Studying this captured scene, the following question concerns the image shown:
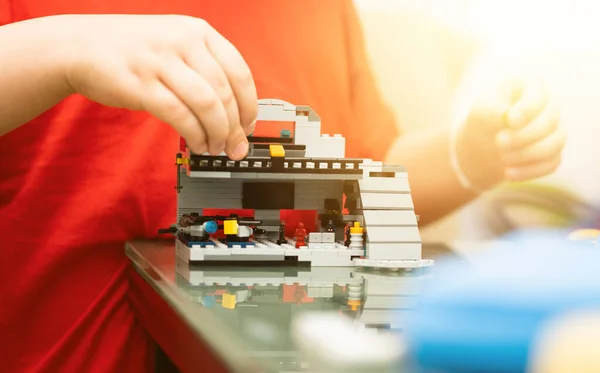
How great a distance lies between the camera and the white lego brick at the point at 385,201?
1104 millimetres

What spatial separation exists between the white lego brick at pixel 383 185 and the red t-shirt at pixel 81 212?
17.9 inches

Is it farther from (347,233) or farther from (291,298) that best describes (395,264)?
(291,298)

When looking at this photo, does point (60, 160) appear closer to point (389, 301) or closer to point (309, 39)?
point (309, 39)

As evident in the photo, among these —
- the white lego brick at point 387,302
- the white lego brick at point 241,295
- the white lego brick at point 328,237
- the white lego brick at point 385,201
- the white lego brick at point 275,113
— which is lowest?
Result: the white lego brick at point 241,295

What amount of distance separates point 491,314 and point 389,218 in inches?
31.6

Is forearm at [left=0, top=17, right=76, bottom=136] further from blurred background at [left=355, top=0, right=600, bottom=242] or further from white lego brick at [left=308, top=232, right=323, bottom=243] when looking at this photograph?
blurred background at [left=355, top=0, right=600, bottom=242]

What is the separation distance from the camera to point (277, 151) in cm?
111

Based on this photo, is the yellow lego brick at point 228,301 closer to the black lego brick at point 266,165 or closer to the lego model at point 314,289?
the lego model at point 314,289

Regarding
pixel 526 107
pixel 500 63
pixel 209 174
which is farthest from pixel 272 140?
pixel 500 63

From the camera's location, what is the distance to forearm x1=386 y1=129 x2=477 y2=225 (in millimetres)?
1682

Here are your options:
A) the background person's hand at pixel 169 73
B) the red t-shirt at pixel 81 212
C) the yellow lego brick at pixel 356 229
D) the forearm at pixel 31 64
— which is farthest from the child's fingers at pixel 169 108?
the red t-shirt at pixel 81 212

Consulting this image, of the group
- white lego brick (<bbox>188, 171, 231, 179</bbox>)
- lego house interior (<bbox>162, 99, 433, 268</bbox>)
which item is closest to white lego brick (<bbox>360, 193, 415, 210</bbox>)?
lego house interior (<bbox>162, 99, 433, 268</bbox>)

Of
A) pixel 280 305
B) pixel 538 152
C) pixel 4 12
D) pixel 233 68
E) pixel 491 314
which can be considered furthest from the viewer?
pixel 538 152

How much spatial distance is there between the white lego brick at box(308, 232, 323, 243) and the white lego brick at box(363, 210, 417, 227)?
0.08 metres
